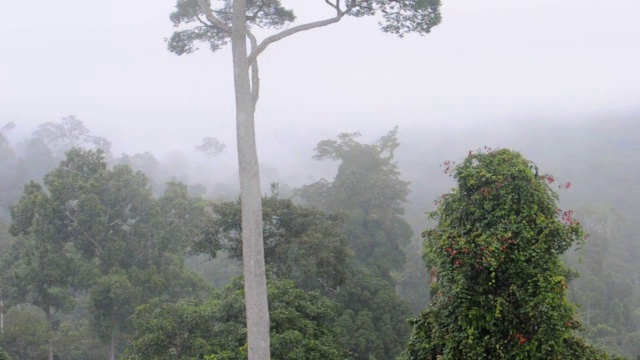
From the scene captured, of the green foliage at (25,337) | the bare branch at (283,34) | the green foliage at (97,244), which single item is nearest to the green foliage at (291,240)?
the green foliage at (97,244)

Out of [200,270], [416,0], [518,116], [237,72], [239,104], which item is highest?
[518,116]

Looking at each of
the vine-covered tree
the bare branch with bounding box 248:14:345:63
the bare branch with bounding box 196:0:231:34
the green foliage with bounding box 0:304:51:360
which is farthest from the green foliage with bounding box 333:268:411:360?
the green foliage with bounding box 0:304:51:360

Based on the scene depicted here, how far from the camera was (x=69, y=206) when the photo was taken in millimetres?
17047

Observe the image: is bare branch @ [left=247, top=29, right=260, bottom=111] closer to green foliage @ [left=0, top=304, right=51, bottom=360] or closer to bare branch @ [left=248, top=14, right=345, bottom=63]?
bare branch @ [left=248, top=14, right=345, bottom=63]

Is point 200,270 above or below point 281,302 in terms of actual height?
below

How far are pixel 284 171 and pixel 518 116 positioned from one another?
5178 centimetres

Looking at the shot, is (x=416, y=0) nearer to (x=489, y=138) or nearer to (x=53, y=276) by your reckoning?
(x=53, y=276)

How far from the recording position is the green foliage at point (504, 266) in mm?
4898

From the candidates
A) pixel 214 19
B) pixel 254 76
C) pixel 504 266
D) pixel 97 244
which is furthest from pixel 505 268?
pixel 97 244

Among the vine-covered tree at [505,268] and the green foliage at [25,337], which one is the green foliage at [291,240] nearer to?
the green foliage at [25,337]

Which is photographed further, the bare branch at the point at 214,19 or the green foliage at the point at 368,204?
the green foliage at the point at 368,204

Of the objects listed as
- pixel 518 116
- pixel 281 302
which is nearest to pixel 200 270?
pixel 281 302

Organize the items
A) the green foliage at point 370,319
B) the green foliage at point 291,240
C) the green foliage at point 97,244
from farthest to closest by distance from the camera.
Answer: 1. the green foliage at point 97,244
2. the green foliage at point 370,319
3. the green foliage at point 291,240

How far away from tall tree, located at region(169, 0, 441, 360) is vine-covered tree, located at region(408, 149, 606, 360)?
239 cm
